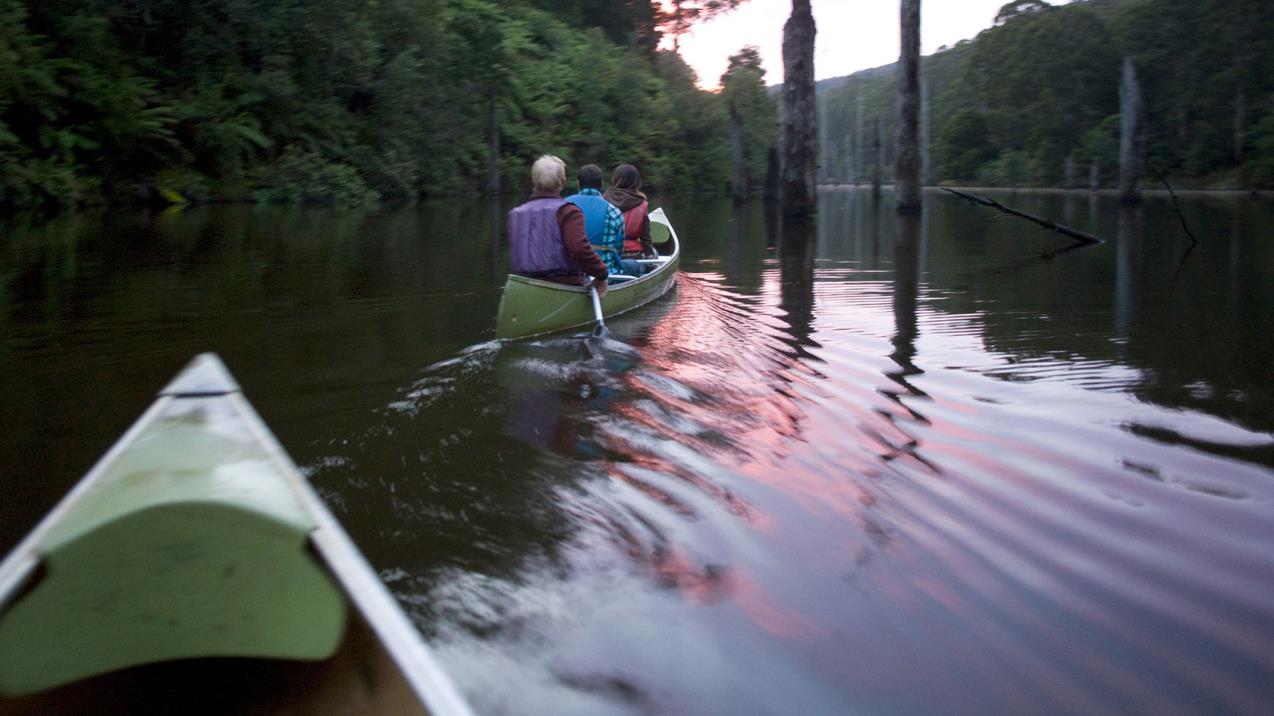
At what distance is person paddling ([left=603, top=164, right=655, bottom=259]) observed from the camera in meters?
9.84

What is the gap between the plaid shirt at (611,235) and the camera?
8.74 metres

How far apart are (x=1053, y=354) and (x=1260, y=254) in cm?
882

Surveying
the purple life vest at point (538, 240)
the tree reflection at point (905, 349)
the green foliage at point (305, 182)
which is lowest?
the tree reflection at point (905, 349)

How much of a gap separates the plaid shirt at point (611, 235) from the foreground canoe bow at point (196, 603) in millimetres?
6504

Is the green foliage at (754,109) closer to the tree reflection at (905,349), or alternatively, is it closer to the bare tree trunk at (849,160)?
the tree reflection at (905,349)

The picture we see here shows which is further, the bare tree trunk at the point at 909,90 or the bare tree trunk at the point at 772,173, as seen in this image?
the bare tree trunk at the point at 772,173

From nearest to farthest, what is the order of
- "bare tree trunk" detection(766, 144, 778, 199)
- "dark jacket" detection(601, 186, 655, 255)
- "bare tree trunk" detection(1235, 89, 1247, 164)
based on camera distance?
1. "dark jacket" detection(601, 186, 655, 255)
2. "bare tree trunk" detection(766, 144, 778, 199)
3. "bare tree trunk" detection(1235, 89, 1247, 164)

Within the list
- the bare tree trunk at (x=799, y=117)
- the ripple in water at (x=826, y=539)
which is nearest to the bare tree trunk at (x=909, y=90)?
the bare tree trunk at (x=799, y=117)

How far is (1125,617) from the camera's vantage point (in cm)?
302

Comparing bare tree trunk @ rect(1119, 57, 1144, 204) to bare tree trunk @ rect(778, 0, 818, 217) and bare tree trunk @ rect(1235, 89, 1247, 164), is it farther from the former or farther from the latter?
bare tree trunk @ rect(1235, 89, 1247, 164)

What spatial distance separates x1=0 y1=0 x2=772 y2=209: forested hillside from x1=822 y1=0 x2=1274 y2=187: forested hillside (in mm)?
21547

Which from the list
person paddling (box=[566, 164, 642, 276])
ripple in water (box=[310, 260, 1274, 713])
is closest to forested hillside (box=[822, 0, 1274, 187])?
person paddling (box=[566, 164, 642, 276])

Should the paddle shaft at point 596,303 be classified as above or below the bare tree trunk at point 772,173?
below

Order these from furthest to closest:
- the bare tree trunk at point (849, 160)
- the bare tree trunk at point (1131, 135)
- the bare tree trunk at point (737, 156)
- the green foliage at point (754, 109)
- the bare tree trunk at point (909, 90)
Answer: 1. the bare tree trunk at point (849, 160)
2. the green foliage at point (754, 109)
3. the bare tree trunk at point (737, 156)
4. the bare tree trunk at point (1131, 135)
5. the bare tree trunk at point (909, 90)
